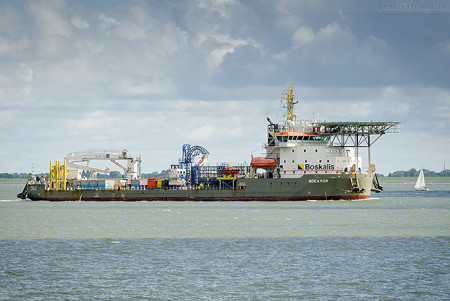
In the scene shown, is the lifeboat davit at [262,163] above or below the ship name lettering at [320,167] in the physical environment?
above

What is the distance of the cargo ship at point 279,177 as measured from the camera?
263 feet

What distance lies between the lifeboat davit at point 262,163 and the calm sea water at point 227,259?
26.9 meters

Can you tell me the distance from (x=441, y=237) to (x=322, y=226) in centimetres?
1061

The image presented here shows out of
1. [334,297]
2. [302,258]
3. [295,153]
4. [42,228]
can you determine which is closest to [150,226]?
[42,228]

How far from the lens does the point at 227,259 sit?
32.2 m

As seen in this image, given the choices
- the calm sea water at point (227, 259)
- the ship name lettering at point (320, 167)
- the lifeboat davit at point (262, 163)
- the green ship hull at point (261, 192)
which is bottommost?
the calm sea water at point (227, 259)

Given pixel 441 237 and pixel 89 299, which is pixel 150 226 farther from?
pixel 89 299

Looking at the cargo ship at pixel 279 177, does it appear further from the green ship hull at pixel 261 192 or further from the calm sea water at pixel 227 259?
the calm sea water at pixel 227 259

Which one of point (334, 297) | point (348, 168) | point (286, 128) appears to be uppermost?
point (286, 128)

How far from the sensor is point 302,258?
32531 millimetres

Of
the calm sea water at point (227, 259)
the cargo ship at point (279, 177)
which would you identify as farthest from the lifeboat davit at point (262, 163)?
the calm sea water at point (227, 259)

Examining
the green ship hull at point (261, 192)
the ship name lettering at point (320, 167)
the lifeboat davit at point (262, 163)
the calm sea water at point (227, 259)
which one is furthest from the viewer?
the lifeboat davit at point (262, 163)

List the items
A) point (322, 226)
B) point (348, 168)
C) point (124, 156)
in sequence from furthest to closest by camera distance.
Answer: point (124, 156) < point (348, 168) < point (322, 226)

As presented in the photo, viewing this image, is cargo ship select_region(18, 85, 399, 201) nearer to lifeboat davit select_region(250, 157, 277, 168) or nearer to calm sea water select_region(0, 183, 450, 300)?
lifeboat davit select_region(250, 157, 277, 168)
